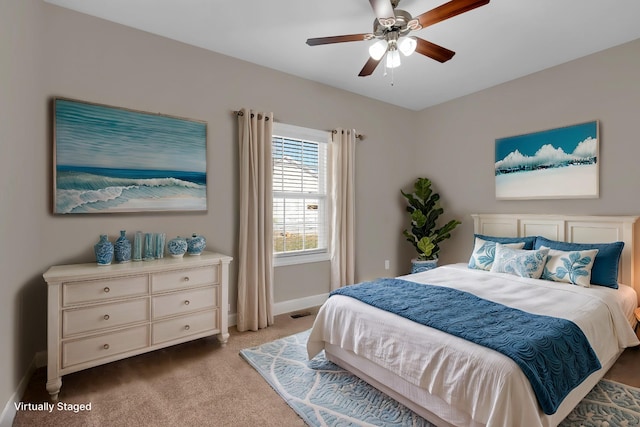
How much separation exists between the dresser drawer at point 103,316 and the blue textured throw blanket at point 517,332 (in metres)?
1.59

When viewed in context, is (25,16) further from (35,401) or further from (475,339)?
(475,339)

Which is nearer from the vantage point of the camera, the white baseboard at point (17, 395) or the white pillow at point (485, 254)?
the white baseboard at point (17, 395)

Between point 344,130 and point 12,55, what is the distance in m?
3.00

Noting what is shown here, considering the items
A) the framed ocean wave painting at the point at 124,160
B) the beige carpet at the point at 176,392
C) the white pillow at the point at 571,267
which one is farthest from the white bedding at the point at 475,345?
the framed ocean wave painting at the point at 124,160

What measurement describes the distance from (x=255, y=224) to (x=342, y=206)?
1.21 meters

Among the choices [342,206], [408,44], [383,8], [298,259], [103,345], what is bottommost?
[103,345]

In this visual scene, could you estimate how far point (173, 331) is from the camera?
2.51m

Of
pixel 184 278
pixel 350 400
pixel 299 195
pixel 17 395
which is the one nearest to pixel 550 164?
pixel 299 195

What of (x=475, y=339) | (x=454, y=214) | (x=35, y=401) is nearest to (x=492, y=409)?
(x=475, y=339)

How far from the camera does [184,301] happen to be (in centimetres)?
255

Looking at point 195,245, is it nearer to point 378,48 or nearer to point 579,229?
point 378,48

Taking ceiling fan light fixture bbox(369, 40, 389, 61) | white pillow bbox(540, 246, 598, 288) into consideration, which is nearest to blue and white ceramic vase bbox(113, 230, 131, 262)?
ceiling fan light fixture bbox(369, 40, 389, 61)

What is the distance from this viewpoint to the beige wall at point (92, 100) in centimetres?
186

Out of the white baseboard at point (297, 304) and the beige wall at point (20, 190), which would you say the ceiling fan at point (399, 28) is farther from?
the white baseboard at point (297, 304)
